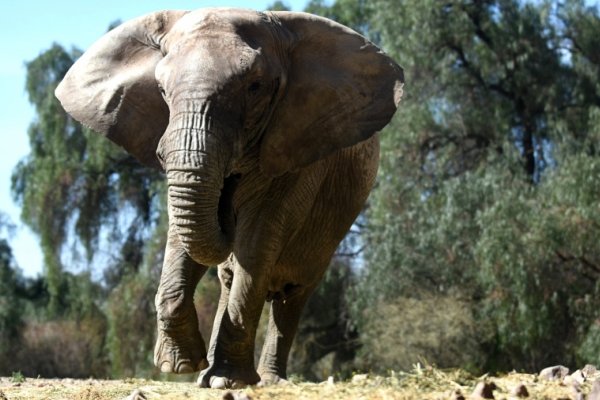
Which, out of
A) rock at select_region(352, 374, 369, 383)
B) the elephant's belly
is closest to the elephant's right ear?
the elephant's belly

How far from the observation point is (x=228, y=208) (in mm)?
7996

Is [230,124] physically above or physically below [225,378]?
above

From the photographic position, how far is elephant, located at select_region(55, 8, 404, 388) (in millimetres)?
7266

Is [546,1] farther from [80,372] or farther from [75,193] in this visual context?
Answer: [80,372]

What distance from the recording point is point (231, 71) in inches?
293

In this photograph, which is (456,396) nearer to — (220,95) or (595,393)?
(595,393)

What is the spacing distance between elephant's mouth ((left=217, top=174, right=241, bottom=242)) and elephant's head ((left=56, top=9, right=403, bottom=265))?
0.01 meters

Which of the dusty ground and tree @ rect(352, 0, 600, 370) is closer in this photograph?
the dusty ground

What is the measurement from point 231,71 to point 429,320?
1915 cm

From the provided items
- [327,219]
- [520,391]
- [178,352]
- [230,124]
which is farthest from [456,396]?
[327,219]

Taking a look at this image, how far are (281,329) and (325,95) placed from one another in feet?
8.42

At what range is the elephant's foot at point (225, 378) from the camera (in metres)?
7.93

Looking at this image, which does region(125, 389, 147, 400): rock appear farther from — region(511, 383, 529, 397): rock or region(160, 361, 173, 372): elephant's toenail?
region(160, 361, 173, 372): elephant's toenail

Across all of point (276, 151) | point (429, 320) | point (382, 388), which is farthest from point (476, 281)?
point (382, 388)
